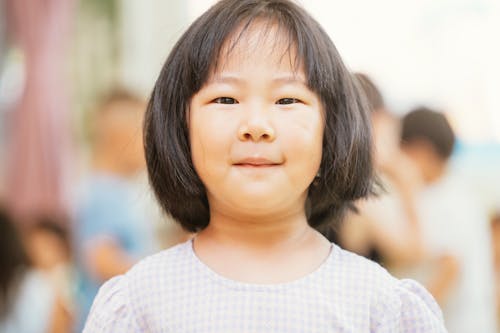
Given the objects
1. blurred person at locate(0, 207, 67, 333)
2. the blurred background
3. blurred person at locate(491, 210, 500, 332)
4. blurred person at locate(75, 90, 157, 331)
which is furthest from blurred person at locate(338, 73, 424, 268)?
blurred person at locate(0, 207, 67, 333)

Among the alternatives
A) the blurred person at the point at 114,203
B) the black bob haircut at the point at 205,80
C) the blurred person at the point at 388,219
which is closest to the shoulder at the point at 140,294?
the black bob haircut at the point at 205,80

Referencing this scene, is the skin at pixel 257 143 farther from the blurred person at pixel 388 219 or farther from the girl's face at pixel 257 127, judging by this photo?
the blurred person at pixel 388 219

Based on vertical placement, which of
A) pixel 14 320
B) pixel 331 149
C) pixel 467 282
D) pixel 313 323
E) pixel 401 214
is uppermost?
pixel 331 149

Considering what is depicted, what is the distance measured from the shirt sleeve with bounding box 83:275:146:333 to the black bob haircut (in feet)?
0.65

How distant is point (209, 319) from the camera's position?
61.0 inches

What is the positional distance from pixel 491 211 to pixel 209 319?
249 cm

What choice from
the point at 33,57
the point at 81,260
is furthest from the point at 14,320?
the point at 33,57

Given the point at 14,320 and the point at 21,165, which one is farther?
the point at 21,165

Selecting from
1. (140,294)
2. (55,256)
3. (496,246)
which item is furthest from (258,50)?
(55,256)

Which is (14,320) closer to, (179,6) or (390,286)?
(179,6)

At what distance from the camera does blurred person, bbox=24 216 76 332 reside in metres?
3.89

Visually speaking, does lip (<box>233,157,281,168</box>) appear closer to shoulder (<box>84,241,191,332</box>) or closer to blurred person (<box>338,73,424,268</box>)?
shoulder (<box>84,241,191,332</box>)

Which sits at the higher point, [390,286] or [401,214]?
[390,286]

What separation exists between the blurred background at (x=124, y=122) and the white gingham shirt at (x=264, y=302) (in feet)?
3.73
